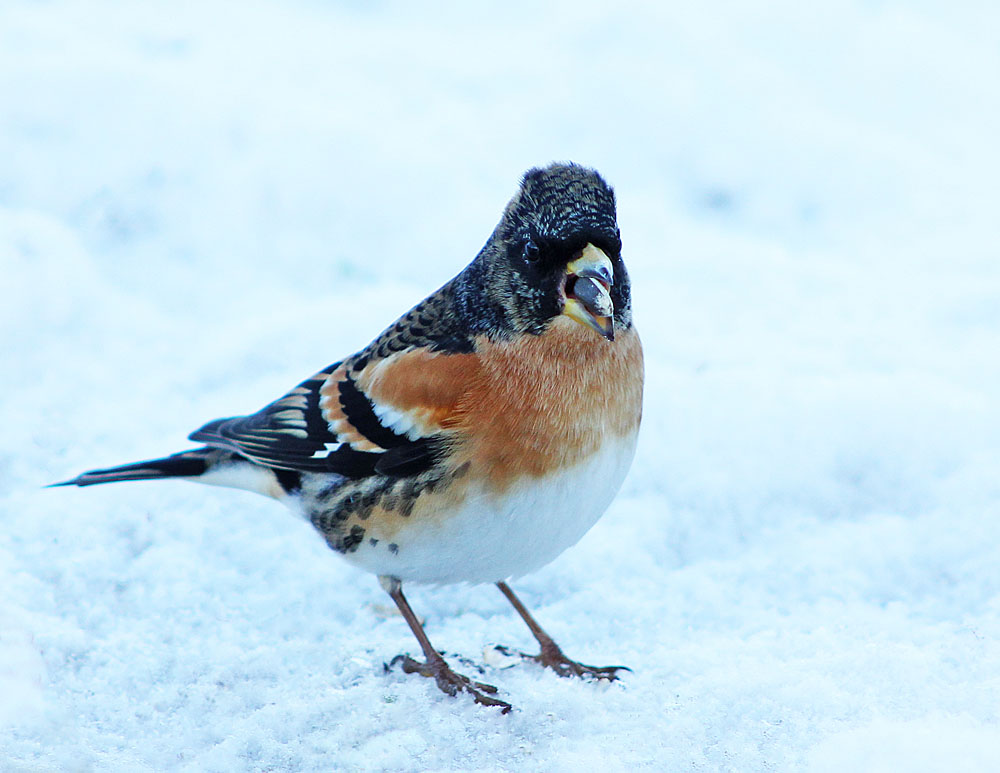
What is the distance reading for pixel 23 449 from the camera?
13.0ft

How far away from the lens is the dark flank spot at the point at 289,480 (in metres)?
3.31

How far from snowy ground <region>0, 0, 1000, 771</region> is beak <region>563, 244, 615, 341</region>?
3.46ft

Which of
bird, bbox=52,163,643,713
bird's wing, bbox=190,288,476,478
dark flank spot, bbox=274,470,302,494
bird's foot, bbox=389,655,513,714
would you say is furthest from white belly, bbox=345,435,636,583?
dark flank spot, bbox=274,470,302,494

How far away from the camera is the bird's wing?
2.93 metres

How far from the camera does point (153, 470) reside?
340cm

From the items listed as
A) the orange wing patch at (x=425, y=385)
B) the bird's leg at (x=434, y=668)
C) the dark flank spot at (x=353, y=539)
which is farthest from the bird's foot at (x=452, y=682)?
the orange wing patch at (x=425, y=385)

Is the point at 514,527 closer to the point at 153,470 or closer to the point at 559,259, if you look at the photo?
the point at 559,259

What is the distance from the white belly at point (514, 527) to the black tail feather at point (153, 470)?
2.70 feet

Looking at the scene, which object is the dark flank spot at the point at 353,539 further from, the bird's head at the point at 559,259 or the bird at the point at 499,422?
the bird's head at the point at 559,259

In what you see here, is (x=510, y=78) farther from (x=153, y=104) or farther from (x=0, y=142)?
(x=0, y=142)

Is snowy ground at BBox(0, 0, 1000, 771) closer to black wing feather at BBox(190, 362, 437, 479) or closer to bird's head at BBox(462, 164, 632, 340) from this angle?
black wing feather at BBox(190, 362, 437, 479)

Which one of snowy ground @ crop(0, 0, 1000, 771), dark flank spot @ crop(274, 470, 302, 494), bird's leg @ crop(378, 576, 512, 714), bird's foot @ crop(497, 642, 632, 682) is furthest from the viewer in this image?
dark flank spot @ crop(274, 470, 302, 494)

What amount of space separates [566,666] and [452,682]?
37 cm

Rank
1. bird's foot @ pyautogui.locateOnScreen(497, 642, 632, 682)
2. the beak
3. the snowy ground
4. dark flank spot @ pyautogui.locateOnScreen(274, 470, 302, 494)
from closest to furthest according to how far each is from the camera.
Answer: the beak → the snowy ground → bird's foot @ pyautogui.locateOnScreen(497, 642, 632, 682) → dark flank spot @ pyautogui.locateOnScreen(274, 470, 302, 494)
